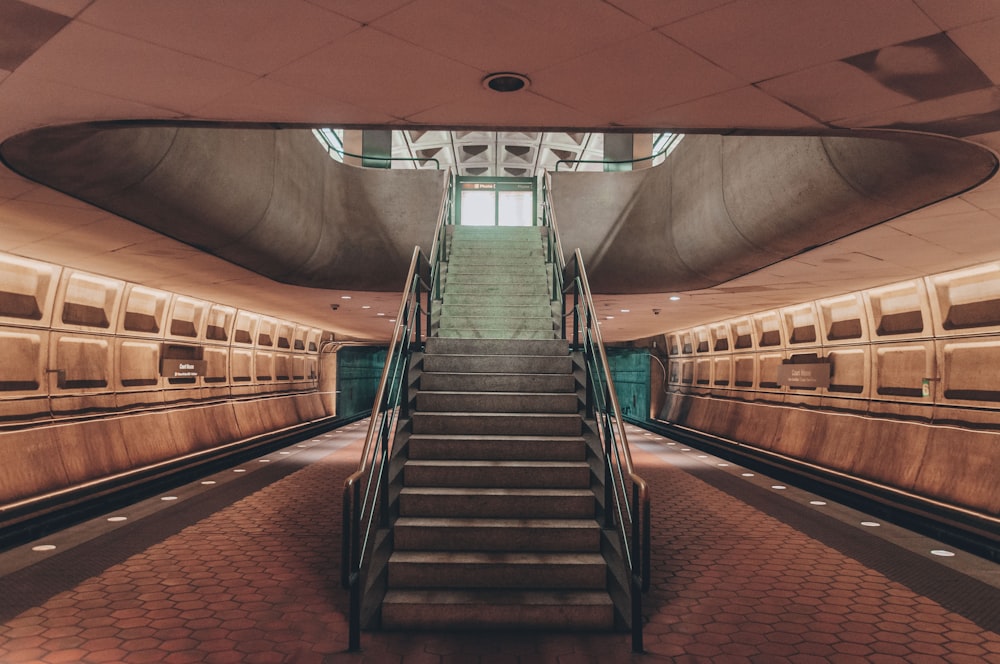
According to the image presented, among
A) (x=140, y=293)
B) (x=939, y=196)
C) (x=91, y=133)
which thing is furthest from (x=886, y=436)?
(x=140, y=293)

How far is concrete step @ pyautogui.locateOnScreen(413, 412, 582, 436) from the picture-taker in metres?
5.09

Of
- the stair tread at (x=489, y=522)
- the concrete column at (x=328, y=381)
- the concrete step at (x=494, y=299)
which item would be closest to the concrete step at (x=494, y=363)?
the stair tread at (x=489, y=522)

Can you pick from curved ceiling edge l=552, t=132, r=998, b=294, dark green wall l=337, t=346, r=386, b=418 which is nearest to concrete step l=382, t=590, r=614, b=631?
curved ceiling edge l=552, t=132, r=998, b=294

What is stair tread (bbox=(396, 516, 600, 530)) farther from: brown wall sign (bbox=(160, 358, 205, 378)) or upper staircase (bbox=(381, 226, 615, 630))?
brown wall sign (bbox=(160, 358, 205, 378))

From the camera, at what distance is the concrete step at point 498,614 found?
363cm

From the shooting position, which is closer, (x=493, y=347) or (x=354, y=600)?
(x=354, y=600)

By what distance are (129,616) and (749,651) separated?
380 cm

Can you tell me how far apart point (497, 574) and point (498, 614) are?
281 millimetres

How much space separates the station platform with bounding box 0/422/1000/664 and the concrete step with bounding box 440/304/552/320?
282 cm

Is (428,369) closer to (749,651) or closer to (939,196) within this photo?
(749,651)

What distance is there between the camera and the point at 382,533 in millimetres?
4094

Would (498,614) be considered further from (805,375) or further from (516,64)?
(805,375)

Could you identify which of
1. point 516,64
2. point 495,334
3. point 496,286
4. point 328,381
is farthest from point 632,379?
point 516,64

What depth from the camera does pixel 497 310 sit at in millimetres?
7824
